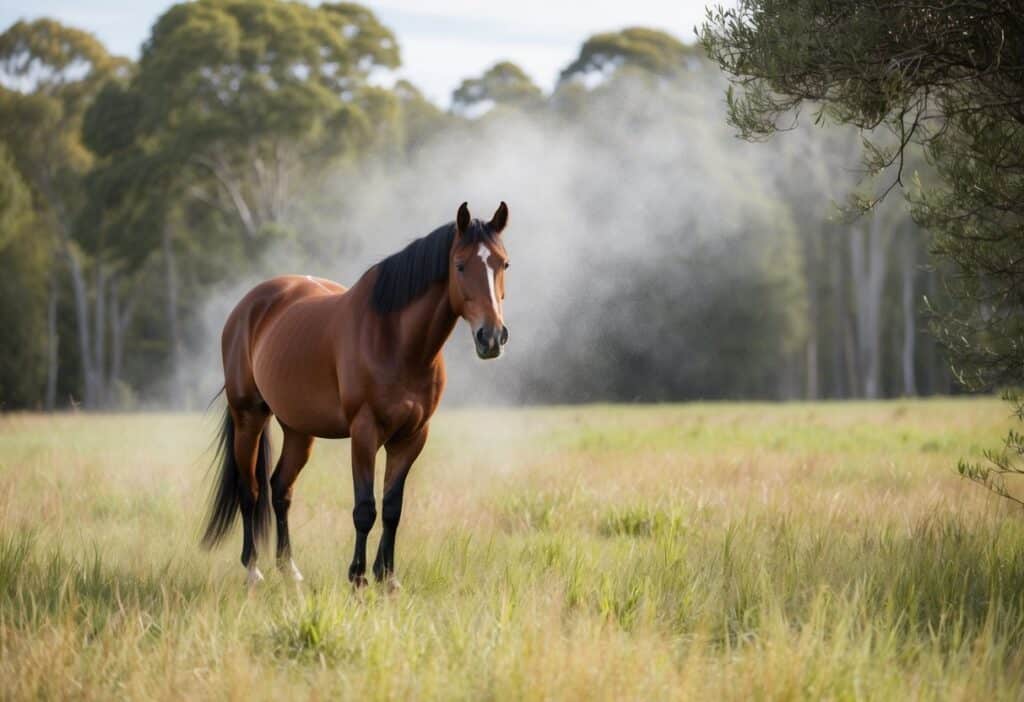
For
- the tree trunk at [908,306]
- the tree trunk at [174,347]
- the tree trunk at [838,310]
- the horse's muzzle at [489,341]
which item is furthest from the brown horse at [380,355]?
the tree trunk at [838,310]

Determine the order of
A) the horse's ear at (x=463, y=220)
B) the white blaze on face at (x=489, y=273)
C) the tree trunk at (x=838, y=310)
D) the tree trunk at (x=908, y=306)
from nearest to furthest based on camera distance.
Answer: the white blaze on face at (x=489, y=273) < the horse's ear at (x=463, y=220) < the tree trunk at (x=908, y=306) < the tree trunk at (x=838, y=310)

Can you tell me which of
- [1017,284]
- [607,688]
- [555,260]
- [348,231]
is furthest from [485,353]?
[348,231]

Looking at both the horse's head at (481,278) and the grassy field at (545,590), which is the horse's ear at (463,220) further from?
the grassy field at (545,590)

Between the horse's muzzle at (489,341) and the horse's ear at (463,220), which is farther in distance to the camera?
the horse's ear at (463,220)

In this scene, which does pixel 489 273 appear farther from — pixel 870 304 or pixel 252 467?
pixel 870 304

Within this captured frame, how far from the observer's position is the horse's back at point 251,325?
707cm

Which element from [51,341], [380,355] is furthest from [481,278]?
[51,341]

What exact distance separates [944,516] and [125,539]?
588 centimetres

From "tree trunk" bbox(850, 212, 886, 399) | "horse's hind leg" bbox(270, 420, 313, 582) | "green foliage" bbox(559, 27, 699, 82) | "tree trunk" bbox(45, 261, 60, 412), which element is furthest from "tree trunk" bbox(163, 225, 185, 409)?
"horse's hind leg" bbox(270, 420, 313, 582)

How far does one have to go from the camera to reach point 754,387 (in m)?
38.3

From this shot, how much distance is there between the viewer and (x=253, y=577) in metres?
6.19

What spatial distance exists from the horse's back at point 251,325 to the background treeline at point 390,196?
1587 cm

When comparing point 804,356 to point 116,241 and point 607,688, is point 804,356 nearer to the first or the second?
point 116,241

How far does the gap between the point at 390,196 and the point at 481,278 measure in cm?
2686
